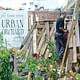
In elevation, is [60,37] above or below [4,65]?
above

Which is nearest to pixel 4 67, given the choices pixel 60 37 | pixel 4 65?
pixel 4 65

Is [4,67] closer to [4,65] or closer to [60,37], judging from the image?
[4,65]

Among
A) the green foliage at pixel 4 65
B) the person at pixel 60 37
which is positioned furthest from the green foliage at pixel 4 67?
the person at pixel 60 37

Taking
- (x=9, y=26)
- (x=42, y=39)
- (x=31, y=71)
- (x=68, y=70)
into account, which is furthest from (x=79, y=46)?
(x=9, y=26)

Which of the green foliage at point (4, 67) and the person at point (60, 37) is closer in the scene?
the green foliage at point (4, 67)

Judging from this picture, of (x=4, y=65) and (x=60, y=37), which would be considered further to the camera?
(x=60, y=37)

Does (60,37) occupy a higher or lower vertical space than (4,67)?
higher

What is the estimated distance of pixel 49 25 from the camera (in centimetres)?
637

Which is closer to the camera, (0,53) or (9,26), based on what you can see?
(0,53)

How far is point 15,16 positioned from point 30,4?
49.2 ft

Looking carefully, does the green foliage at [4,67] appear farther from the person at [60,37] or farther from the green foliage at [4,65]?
the person at [60,37]

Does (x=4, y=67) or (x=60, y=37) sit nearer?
(x=4, y=67)

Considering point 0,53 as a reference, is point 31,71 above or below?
below

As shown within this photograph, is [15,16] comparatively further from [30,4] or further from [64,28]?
[30,4]
